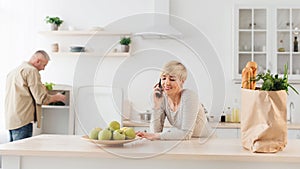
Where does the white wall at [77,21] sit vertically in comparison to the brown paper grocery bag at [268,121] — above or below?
above

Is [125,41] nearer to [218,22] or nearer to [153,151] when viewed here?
[218,22]

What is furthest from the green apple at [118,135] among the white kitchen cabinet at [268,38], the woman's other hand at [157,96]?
the white kitchen cabinet at [268,38]

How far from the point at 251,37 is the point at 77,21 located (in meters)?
2.00

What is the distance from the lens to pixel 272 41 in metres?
4.40

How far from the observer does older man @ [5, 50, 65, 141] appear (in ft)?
12.8

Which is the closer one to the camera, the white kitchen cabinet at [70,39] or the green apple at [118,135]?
Result: the green apple at [118,135]

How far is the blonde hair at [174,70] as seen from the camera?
2.08m

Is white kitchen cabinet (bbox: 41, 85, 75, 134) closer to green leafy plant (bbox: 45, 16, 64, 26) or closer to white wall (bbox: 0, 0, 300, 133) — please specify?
white wall (bbox: 0, 0, 300, 133)

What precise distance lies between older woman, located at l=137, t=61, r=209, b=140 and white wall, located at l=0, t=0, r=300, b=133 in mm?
2522

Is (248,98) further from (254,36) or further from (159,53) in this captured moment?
(254,36)

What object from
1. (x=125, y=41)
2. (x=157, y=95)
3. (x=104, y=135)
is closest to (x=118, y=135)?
(x=104, y=135)

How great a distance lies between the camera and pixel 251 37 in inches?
175

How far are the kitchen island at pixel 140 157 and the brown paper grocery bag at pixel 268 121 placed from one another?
46mm

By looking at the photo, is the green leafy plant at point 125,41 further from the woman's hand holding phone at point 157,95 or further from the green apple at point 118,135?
the green apple at point 118,135
